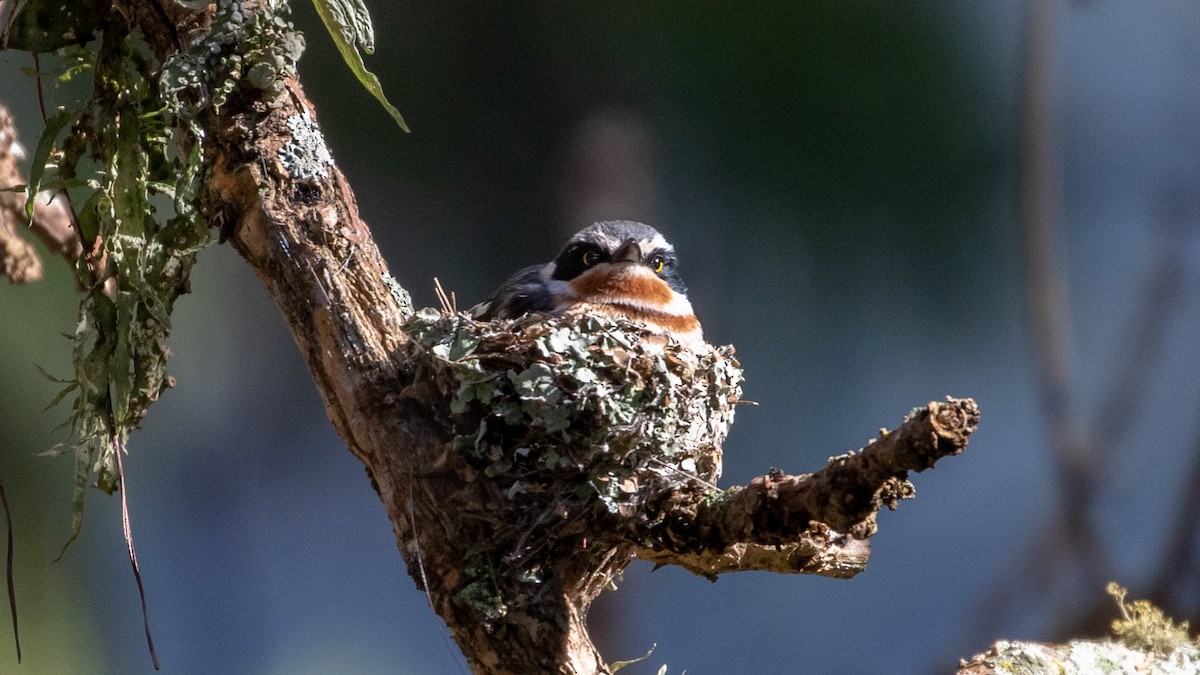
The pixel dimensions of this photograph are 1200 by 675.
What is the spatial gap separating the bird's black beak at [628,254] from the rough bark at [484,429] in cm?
62

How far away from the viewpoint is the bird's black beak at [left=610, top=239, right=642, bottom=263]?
2352mm

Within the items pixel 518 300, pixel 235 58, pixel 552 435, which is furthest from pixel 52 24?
pixel 552 435

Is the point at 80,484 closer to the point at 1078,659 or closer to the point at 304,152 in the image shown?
the point at 304,152

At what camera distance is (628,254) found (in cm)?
235

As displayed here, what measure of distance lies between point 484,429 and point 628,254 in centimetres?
87

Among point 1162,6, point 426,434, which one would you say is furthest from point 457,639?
point 1162,6

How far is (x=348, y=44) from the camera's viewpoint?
1766 millimetres

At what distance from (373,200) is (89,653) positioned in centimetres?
157

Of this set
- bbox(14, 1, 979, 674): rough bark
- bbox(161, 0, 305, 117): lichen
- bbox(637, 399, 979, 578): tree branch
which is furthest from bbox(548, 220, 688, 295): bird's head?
bbox(161, 0, 305, 117): lichen

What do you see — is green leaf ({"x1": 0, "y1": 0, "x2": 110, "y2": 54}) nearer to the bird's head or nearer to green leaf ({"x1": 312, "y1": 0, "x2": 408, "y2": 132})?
green leaf ({"x1": 312, "y1": 0, "x2": 408, "y2": 132})

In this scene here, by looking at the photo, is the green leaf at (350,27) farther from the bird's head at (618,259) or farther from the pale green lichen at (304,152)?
the bird's head at (618,259)

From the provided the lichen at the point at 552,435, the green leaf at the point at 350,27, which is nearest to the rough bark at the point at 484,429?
the lichen at the point at 552,435

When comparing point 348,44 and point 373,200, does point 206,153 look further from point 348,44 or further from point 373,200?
point 373,200

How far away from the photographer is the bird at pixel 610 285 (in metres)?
2.28
